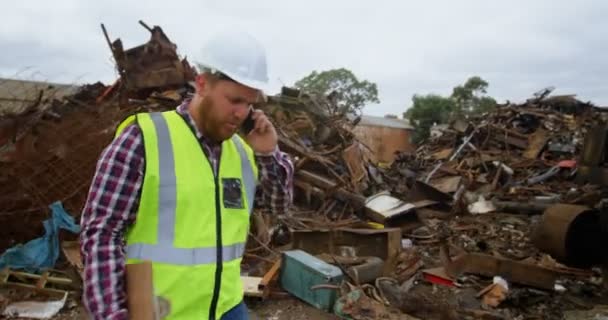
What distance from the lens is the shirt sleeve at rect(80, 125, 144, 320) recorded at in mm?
1176

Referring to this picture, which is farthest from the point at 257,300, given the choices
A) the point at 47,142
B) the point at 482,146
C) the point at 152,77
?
the point at 482,146

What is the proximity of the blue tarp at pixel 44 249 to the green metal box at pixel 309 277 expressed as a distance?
239 centimetres

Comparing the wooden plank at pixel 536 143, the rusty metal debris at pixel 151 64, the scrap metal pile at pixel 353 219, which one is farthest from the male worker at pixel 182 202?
the wooden plank at pixel 536 143

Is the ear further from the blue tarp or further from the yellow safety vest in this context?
the blue tarp

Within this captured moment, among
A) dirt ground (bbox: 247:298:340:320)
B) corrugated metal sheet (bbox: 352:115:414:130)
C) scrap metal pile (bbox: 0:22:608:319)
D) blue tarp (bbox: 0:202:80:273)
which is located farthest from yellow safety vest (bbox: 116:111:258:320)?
corrugated metal sheet (bbox: 352:115:414:130)

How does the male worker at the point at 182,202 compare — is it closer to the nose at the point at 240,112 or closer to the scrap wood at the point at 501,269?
the nose at the point at 240,112

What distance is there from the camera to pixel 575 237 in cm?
470

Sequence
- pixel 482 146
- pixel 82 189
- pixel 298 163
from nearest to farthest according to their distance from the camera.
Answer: pixel 82 189
pixel 298 163
pixel 482 146

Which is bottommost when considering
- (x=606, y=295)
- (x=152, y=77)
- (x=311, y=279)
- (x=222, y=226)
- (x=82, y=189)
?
(x=606, y=295)

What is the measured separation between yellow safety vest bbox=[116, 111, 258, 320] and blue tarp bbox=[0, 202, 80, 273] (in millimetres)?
4262

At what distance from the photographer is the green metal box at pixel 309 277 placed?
4.12m

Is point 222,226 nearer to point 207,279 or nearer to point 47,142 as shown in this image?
point 207,279

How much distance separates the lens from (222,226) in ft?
4.51

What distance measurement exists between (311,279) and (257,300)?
27.1 inches
